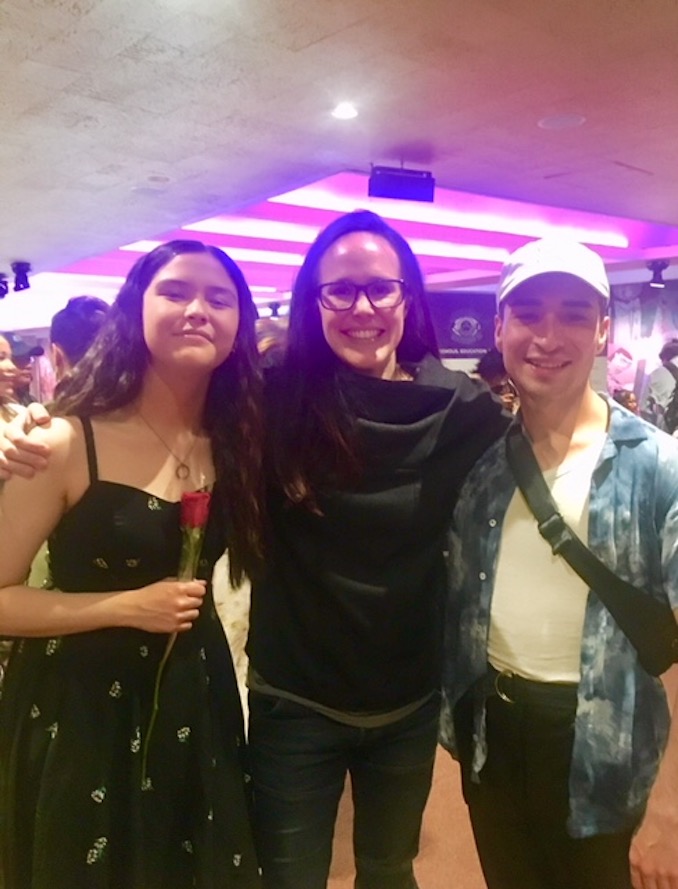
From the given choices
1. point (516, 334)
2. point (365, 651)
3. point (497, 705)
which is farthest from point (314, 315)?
point (497, 705)

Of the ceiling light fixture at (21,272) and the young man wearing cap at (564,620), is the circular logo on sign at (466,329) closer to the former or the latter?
the ceiling light fixture at (21,272)

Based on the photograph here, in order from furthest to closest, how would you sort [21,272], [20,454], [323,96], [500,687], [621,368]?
[621,368] < [21,272] < [323,96] < [500,687] < [20,454]

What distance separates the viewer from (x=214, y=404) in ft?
4.66

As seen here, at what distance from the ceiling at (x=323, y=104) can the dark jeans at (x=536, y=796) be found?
2.39 meters

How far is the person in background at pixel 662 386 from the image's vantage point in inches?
310

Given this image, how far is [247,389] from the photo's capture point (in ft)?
4.65

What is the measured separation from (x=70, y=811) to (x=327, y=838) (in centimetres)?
52

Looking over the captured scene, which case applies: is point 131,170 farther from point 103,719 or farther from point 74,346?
point 103,719

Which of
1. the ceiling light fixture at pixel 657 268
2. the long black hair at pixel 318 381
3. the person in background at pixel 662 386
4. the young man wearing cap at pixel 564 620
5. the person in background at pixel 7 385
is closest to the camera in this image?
the young man wearing cap at pixel 564 620

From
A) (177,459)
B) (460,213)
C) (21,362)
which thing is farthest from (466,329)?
(177,459)

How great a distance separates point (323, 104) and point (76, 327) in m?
1.78

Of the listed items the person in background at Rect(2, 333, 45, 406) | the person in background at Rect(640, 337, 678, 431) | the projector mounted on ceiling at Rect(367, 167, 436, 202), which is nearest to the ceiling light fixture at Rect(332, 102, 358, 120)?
the projector mounted on ceiling at Rect(367, 167, 436, 202)

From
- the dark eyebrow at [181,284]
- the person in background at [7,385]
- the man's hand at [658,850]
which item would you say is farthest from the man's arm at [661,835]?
the person in background at [7,385]

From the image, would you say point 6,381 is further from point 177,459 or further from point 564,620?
point 564,620
